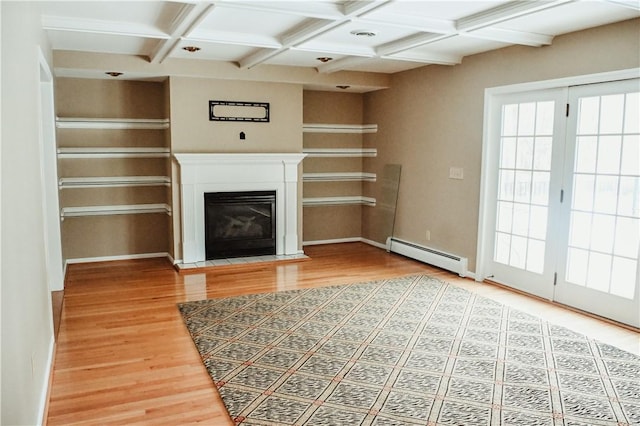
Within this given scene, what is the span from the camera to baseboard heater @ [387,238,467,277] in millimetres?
5730

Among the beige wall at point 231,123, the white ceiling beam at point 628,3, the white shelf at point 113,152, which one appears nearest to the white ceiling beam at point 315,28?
the beige wall at point 231,123

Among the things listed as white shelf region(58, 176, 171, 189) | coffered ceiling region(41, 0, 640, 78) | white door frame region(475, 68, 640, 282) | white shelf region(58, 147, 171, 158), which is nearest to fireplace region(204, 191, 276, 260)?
white shelf region(58, 176, 171, 189)

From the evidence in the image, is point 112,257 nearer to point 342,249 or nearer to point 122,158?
point 122,158

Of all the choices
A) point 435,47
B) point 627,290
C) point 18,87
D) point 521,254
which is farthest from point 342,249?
point 18,87

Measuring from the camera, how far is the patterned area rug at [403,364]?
2826mm

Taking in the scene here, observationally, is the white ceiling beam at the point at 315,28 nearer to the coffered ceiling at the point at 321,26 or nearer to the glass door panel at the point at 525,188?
the coffered ceiling at the point at 321,26

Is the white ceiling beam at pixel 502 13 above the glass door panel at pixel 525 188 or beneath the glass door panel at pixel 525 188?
above

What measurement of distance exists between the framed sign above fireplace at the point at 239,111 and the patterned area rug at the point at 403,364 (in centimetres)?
237

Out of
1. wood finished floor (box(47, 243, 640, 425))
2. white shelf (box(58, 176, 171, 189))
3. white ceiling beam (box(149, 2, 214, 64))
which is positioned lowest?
wood finished floor (box(47, 243, 640, 425))

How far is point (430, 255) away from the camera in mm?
6164

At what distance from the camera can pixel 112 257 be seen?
257 inches

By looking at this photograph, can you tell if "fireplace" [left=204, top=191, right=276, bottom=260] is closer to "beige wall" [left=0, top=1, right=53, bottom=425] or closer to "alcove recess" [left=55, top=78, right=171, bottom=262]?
"alcove recess" [left=55, top=78, right=171, bottom=262]

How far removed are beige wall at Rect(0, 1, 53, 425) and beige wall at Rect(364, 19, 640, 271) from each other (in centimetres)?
403

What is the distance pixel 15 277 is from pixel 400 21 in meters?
3.10
